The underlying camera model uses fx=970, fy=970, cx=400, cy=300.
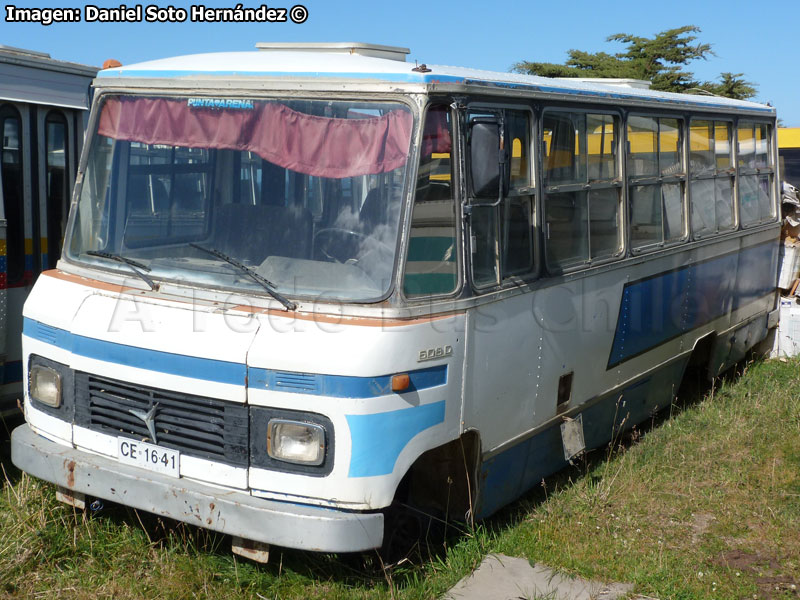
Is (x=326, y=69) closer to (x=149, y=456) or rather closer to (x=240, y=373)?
(x=240, y=373)

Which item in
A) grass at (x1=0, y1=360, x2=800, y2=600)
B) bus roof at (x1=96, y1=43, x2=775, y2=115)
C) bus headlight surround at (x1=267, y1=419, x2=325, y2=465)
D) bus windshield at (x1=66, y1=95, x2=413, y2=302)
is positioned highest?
bus roof at (x1=96, y1=43, x2=775, y2=115)

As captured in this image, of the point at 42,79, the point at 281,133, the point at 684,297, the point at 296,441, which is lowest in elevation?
the point at 296,441

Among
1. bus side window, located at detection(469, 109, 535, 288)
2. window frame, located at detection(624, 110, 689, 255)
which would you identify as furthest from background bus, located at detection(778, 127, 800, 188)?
bus side window, located at detection(469, 109, 535, 288)

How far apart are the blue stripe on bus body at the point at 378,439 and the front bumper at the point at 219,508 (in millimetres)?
224

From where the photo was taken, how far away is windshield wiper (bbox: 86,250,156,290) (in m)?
4.92

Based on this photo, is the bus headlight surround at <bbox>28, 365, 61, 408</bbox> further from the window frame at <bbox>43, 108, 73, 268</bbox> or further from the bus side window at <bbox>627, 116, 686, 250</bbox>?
the bus side window at <bbox>627, 116, 686, 250</bbox>

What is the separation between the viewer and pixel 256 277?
4.70 metres

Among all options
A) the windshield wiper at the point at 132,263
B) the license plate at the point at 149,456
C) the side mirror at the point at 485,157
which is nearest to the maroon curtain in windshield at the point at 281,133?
the side mirror at the point at 485,157

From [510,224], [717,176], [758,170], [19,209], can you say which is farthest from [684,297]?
[19,209]

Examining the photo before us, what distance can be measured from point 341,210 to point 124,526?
7.11ft

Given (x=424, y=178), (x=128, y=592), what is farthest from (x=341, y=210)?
(x=128, y=592)

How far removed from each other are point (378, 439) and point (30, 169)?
179 inches

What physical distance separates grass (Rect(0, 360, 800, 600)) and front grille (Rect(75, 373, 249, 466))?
0.68 m

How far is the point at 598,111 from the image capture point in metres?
6.45
